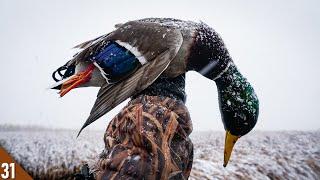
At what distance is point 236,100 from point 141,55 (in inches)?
22.4

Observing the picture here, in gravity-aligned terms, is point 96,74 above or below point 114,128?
above

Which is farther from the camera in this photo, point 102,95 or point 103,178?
point 102,95

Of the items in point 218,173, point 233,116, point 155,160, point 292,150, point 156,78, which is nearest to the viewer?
point 155,160

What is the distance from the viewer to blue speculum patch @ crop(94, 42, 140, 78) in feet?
6.88

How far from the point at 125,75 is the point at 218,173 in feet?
12.2

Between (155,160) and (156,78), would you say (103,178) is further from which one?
(156,78)

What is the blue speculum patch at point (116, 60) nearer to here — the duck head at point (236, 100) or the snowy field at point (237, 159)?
the duck head at point (236, 100)

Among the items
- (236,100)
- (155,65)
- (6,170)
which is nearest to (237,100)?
(236,100)

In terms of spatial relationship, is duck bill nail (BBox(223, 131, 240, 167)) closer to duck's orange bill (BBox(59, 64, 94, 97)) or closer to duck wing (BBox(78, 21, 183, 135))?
duck wing (BBox(78, 21, 183, 135))

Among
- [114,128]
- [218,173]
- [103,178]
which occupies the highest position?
[114,128]

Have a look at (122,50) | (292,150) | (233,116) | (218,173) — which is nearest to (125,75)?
(122,50)

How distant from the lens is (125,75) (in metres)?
2.11

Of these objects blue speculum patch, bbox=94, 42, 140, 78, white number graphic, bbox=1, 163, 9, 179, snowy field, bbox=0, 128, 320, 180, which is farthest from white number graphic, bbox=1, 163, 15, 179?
blue speculum patch, bbox=94, 42, 140, 78

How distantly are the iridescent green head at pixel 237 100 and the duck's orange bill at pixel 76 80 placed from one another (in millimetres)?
678
